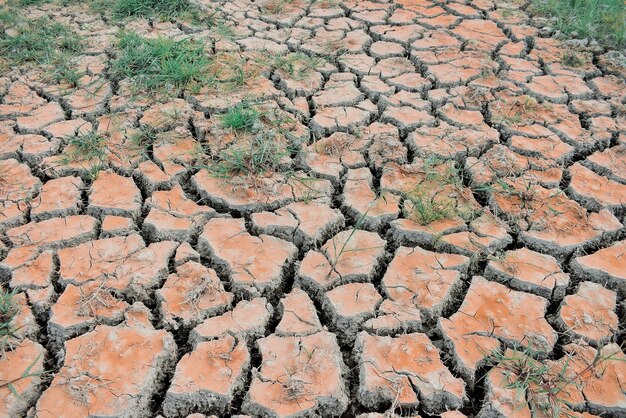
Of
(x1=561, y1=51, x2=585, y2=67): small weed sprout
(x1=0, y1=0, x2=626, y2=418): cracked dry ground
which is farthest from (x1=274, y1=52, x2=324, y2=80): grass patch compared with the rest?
(x1=561, y1=51, x2=585, y2=67): small weed sprout

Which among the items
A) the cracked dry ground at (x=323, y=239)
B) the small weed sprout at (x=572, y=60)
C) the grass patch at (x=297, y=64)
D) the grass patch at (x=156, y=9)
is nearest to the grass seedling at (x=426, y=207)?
the cracked dry ground at (x=323, y=239)

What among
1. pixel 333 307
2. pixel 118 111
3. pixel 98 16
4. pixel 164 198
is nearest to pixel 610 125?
pixel 333 307

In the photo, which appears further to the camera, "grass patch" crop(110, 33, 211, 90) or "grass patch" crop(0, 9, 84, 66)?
"grass patch" crop(0, 9, 84, 66)

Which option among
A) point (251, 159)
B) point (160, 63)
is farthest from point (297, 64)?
point (251, 159)

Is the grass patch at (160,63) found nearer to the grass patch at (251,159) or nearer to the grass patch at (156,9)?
the grass patch at (156,9)

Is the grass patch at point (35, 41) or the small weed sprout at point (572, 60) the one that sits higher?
the small weed sprout at point (572, 60)

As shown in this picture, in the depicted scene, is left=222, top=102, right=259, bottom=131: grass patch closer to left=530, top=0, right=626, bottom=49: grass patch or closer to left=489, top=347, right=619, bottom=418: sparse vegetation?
left=489, top=347, right=619, bottom=418: sparse vegetation
